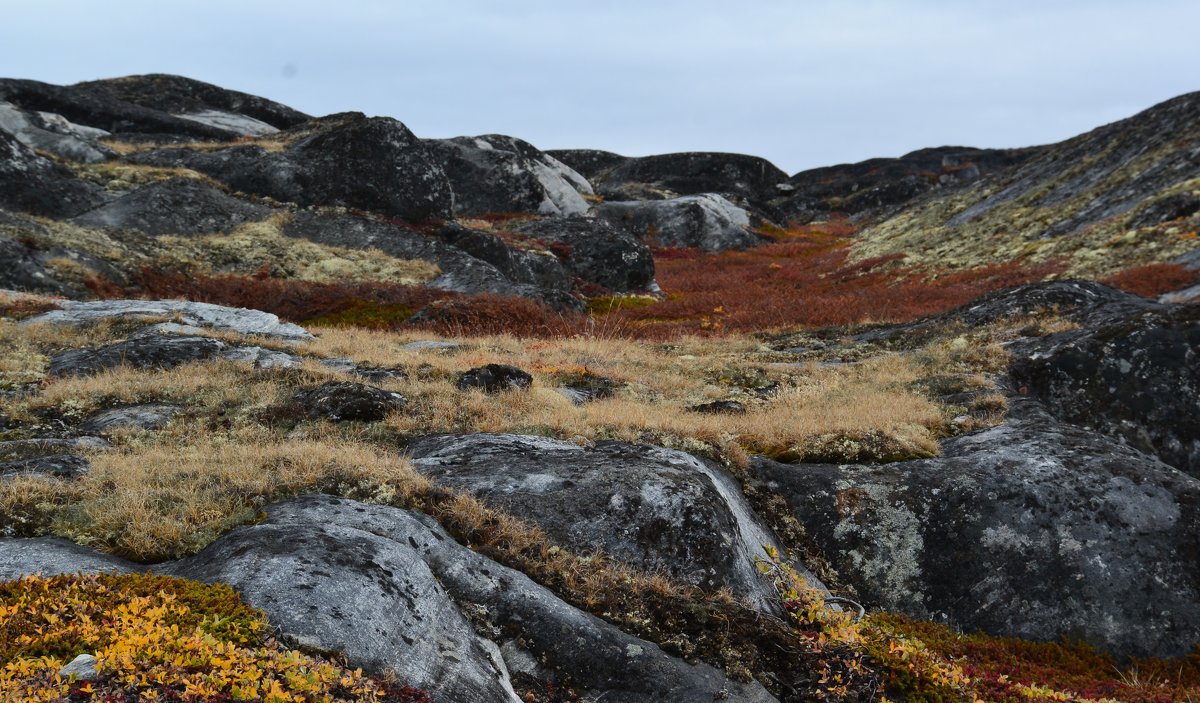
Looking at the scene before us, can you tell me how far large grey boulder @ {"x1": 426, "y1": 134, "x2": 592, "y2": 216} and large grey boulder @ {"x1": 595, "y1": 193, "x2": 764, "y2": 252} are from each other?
214 inches

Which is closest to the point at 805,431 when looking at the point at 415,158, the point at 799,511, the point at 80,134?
the point at 799,511

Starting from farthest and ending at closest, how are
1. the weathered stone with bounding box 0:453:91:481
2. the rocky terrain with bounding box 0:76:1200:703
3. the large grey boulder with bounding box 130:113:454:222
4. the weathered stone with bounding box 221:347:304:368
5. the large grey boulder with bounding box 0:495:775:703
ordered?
the large grey boulder with bounding box 130:113:454:222 → the weathered stone with bounding box 221:347:304:368 → the weathered stone with bounding box 0:453:91:481 → the rocky terrain with bounding box 0:76:1200:703 → the large grey boulder with bounding box 0:495:775:703

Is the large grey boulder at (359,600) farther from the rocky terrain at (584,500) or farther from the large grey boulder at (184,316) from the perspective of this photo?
the large grey boulder at (184,316)

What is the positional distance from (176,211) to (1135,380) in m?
37.6

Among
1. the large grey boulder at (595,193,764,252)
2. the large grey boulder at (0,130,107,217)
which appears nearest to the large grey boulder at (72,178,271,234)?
the large grey boulder at (0,130,107,217)

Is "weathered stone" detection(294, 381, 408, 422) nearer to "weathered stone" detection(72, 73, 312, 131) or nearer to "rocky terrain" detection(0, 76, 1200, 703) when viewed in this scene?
"rocky terrain" detection(0, 76, 1200, 703)

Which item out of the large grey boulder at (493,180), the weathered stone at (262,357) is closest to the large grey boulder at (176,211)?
the weathered stone at (262,357)

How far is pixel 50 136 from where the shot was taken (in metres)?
39.5

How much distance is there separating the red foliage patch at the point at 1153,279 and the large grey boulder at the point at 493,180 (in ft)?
135

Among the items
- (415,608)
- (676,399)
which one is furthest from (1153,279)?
(415,608)

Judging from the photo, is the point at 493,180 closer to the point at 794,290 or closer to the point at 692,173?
the point at 794,290

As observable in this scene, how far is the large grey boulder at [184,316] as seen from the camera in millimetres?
18984

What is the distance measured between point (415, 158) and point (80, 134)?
19.7 meters

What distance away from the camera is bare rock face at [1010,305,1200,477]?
44.0 feet
